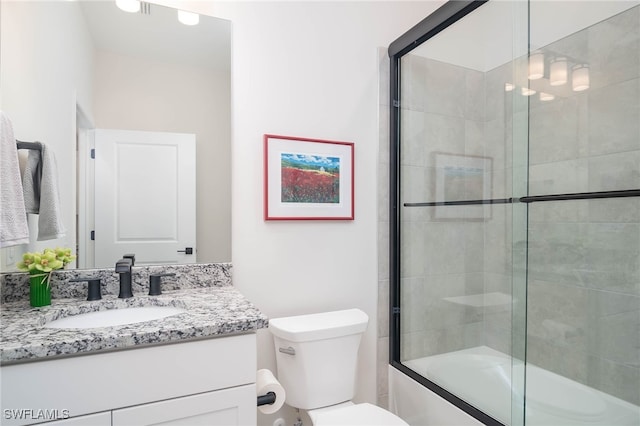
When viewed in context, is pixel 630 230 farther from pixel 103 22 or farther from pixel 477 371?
pixel 103 22

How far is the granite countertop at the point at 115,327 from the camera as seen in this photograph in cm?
85

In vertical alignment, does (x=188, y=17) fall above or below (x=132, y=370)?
above

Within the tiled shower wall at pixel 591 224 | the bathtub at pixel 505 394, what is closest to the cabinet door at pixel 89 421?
the bathtub at pixel 505 394

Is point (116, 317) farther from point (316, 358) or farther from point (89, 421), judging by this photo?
point (316, 358)

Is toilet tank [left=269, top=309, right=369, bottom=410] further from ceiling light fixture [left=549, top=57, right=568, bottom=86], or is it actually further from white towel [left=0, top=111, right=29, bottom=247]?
ceiling light fixture [left=549, top=57, right=568, bottom=86]

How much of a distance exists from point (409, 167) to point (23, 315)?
1678mm

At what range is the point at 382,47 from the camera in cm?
193

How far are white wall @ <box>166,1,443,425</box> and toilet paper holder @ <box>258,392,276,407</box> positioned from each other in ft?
1.08

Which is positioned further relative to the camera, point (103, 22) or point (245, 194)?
point (245, 194)

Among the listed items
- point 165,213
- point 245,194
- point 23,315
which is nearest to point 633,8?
point 245,194

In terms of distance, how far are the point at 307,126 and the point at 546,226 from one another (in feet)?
3.79

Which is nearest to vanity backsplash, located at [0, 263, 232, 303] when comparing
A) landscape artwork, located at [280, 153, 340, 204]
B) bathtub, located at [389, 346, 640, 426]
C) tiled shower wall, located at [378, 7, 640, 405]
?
landscape artwork, located at [280, 153, 340, 204]

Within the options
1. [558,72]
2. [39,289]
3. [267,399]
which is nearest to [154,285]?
[39,289]

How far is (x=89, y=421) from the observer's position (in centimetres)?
89
